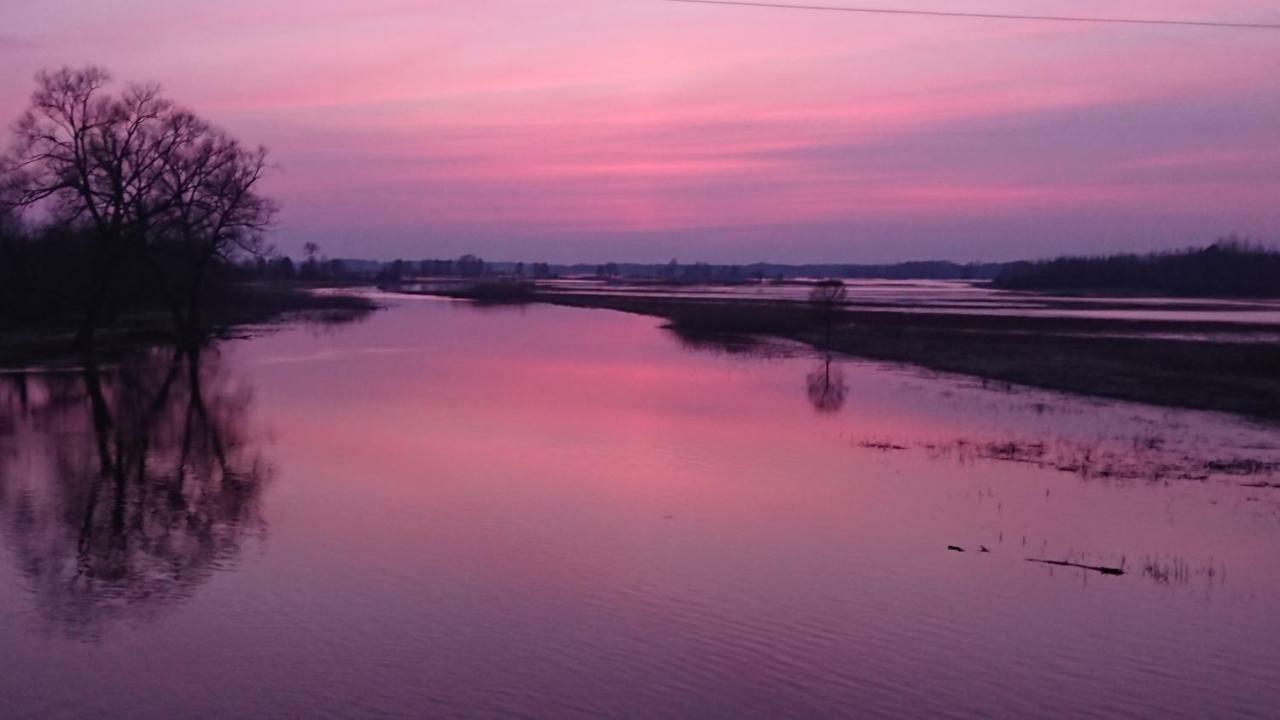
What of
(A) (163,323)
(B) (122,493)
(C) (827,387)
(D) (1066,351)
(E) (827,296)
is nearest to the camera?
(B) (122,493)

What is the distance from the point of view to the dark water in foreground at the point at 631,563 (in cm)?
813

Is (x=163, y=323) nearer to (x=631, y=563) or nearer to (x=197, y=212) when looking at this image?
(x=197, y=212)

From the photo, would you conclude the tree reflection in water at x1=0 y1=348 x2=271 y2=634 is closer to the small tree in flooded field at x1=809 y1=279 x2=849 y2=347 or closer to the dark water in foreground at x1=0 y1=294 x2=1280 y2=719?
the dark water in foreground at x1=0 y1=294 x2=1280 y2=719

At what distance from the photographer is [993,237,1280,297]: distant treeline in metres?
104

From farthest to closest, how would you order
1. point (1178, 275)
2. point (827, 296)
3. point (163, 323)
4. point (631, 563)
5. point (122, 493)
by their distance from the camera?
point (1178, 275)
point (163, 323)
point (827, 296)
point (122, 493)
point (631, 563)

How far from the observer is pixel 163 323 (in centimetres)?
5100

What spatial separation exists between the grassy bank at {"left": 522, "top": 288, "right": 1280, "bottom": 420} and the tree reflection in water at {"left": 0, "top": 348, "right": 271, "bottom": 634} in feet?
61.2

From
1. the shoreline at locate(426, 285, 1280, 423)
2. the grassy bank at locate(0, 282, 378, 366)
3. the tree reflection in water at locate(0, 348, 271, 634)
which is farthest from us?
the grassy bank at locate(0, 282, 378, 366)

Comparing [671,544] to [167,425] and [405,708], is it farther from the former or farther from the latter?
[167,425]

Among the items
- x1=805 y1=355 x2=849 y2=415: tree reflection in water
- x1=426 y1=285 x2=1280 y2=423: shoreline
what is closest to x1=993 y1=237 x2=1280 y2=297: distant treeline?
x1=426 y1=285 x2=1280 y2=423: shoreline

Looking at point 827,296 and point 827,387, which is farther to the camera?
point 827,296

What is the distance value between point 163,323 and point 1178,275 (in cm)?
9161

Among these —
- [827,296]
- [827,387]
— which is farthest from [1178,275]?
[827,387]

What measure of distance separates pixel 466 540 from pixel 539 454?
5447mm
